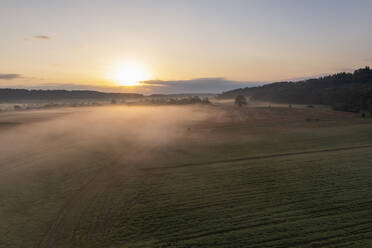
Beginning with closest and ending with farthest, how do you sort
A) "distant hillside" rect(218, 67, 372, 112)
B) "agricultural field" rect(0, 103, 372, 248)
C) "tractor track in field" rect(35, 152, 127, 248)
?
"agricultural field" rect(0, 103, 372, 248) → "tractor track in field" rect(35, 152, 127, 248) → "distant hillside" rect(218, 67, 372, 112)

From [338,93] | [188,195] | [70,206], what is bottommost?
[70,206]

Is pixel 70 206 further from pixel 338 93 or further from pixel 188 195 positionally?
pixel 338 93

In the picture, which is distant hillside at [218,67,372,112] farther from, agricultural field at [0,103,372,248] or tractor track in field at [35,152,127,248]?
tractor track in field at [35,152,127,248]

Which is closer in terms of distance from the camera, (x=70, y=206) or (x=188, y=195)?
(x=70, y=206)

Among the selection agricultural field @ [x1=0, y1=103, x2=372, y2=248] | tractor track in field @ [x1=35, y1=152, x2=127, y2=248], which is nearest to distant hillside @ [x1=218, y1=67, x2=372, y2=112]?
agricultural field @ [x1=0, y1=103, x2=372, y2=248]

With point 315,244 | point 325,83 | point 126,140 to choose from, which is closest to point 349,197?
point 315,244

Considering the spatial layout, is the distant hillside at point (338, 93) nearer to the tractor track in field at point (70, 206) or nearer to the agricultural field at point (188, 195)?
the agricultural field at point (188, 195)

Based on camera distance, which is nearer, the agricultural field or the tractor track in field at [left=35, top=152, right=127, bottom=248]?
the agricultural field

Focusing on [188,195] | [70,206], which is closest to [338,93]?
[188,195]

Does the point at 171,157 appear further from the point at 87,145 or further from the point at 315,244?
the point at 315,244
